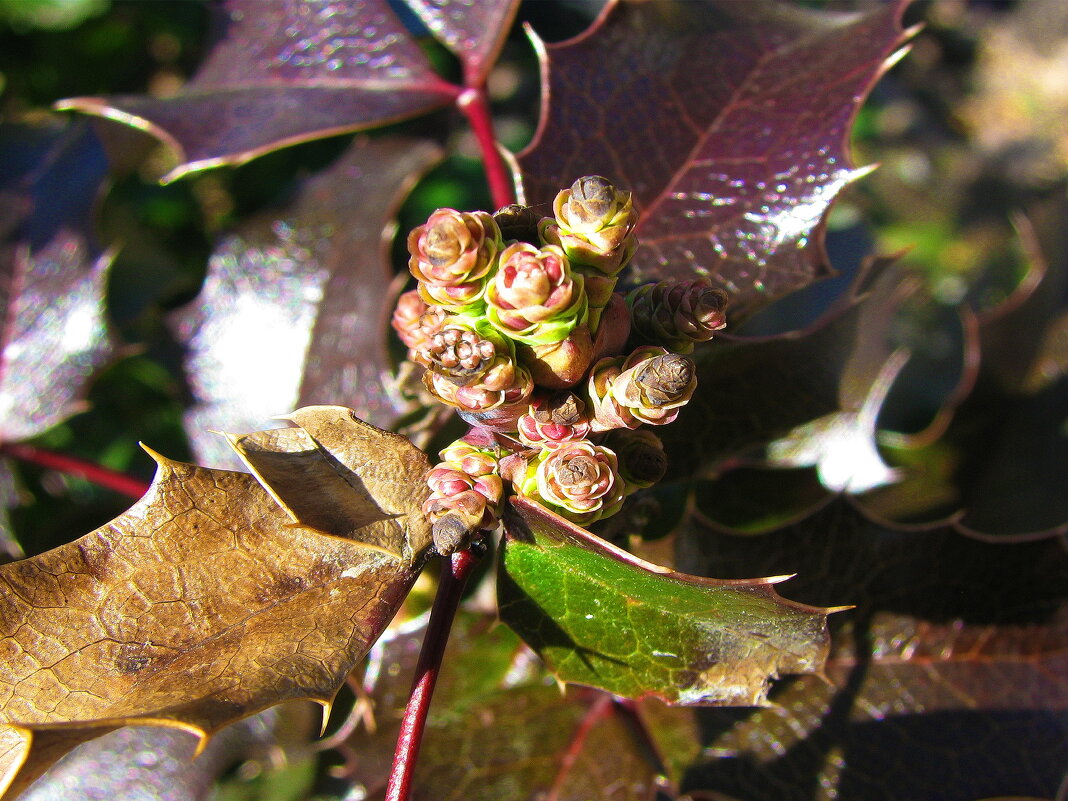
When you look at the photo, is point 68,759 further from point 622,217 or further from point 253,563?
point 622,217

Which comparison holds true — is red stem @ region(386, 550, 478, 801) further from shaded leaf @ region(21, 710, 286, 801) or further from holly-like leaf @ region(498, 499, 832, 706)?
shaded leaf @ region(21, 710, 286, 801)

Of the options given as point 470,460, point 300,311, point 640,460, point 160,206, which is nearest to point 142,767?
point 300,311

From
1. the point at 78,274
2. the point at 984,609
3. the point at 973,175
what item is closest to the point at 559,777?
the point at 984,609

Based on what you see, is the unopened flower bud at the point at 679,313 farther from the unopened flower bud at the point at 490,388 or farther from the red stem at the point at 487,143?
the red stem at the point at 487,143

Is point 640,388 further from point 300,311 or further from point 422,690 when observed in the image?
point 300,311

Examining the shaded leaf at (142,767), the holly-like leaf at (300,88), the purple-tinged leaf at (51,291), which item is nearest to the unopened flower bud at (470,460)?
the holly-like leaf at (300,88)
